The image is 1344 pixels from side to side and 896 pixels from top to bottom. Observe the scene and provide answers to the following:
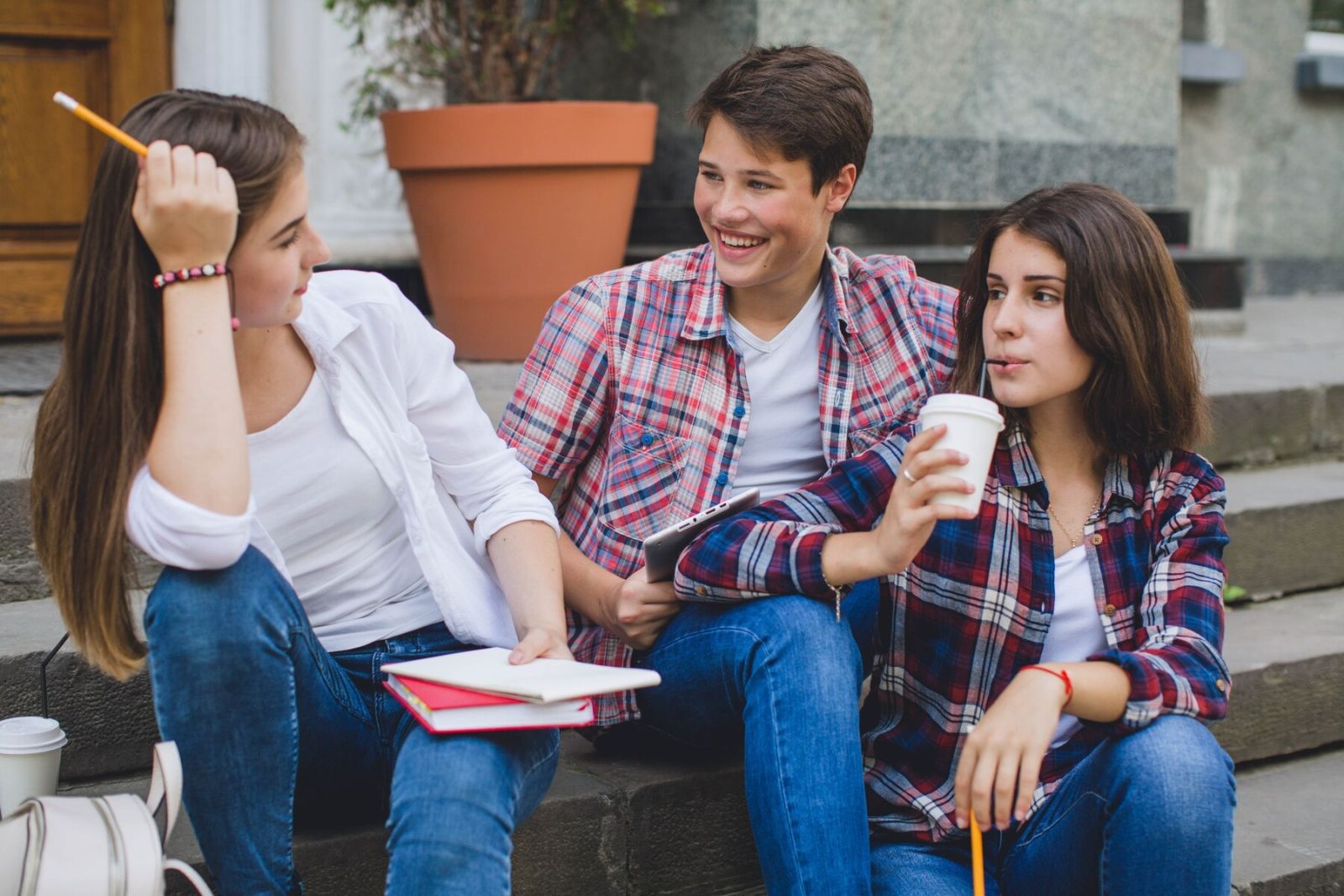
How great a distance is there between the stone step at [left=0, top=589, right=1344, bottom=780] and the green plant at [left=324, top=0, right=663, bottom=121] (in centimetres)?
193

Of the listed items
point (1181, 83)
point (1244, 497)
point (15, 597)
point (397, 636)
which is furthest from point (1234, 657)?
point (1181, 83)

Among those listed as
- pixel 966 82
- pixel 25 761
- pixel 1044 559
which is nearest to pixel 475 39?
pixel 966 82

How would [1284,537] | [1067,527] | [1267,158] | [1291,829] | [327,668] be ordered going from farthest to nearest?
[1267,158]
[1284,537]
[1291,829]
[1067,527]
[327,668]

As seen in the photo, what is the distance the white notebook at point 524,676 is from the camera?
171 cm

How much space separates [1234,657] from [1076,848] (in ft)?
3.67

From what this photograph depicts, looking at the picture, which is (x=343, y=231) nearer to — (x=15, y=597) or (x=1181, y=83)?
(x=15, y=597)

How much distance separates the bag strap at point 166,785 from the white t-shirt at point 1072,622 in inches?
45.3

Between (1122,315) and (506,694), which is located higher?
(1122,315)

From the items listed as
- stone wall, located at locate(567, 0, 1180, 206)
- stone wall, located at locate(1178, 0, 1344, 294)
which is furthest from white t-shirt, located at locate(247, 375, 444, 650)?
stone wall, located at locate(1178, 0, 1344, 294)

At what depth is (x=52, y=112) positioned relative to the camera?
391cm

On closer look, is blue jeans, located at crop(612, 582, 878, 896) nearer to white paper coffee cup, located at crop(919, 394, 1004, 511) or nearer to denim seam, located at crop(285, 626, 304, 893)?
white paper coffee cup, located at crop(919, 394, 1004, 511)

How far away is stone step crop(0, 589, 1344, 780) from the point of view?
2.24 m

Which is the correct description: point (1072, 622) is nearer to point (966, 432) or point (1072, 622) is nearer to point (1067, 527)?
point (1067, 527)

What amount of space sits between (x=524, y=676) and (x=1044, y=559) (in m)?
0.75
